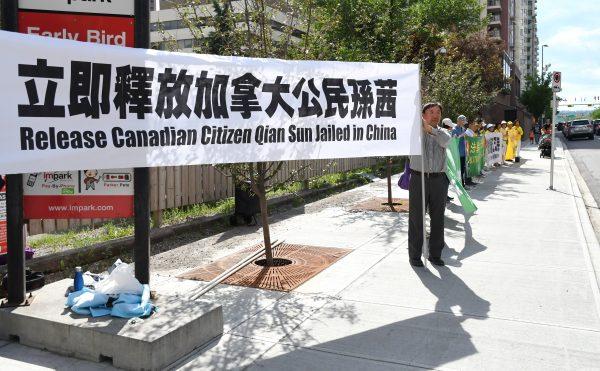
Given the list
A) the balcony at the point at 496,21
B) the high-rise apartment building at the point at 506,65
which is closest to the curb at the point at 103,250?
the high-rise apartment building at the point at 506,65

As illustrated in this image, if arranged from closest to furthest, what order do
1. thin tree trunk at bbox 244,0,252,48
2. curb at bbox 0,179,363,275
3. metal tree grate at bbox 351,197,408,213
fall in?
thin tree trunk at bbox 244,0,252,48 → curb at bbox 0,179,363,275 → metal tree grate at bbox 351,197,408,213

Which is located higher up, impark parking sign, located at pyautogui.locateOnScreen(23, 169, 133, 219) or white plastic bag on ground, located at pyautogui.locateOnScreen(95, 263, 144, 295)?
impark parking sign, located at pyautogui.locateOnScreen(23, 169, 133, 219)

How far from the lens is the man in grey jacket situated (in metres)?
6.19

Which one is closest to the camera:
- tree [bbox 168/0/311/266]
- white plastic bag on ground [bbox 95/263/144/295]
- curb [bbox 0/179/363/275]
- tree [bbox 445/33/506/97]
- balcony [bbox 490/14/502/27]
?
white plastic bag on ground [bbox 95/263/144/295]

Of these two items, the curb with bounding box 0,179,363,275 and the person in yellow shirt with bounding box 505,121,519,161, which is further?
the person in yellow shirt with bounding box 505,121,519,161

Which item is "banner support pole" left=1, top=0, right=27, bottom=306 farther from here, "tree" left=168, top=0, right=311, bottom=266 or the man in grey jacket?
the man in grey jacket

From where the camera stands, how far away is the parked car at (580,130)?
4747 cm

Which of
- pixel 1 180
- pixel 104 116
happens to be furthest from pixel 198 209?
pixel 104 116

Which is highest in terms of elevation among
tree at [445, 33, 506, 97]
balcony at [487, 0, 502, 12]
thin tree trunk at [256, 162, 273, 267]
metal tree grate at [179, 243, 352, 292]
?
balcony at [487, 0, 502, 12]

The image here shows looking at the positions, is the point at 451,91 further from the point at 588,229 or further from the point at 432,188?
the point at 432,188

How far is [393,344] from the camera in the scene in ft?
13.2

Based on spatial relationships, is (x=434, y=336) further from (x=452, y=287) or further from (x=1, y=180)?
(x=1, y=180)

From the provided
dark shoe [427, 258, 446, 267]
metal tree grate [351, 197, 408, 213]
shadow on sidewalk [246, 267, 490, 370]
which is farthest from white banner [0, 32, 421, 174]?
metal tree grate [351, 197, 408, 213]

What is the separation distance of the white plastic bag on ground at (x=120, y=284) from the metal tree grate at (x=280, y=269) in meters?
1.50
